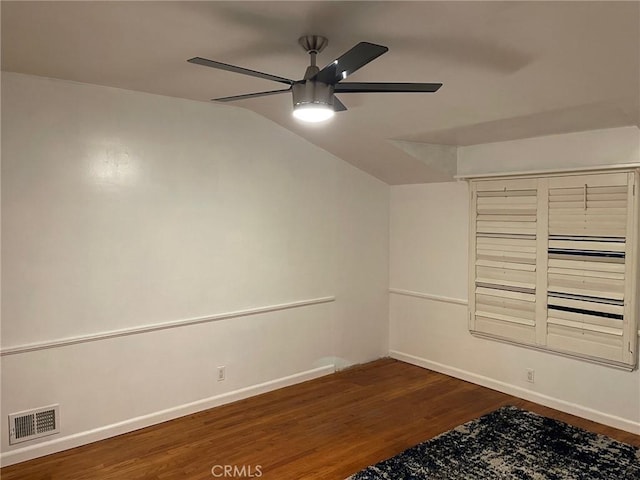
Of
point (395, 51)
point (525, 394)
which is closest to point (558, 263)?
point (525, 394)

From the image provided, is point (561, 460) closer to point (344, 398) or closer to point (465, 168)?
point (344, 398)

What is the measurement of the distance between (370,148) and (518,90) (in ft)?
5.43

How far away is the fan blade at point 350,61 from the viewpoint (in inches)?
69.9

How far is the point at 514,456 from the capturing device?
3107 millimetres

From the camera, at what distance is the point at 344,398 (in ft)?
13.5

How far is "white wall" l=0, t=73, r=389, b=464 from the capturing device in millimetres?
3043

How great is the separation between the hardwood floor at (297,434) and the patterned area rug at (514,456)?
0.50ft

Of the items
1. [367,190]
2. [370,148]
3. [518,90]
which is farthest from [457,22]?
[367,190]

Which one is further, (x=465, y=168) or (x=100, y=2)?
(x=465, y=168)

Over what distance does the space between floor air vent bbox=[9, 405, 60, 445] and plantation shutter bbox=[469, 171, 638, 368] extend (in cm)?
351

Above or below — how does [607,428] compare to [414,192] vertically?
below

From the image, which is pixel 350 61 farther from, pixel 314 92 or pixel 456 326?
pixel 456 326

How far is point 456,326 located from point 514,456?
1.66m

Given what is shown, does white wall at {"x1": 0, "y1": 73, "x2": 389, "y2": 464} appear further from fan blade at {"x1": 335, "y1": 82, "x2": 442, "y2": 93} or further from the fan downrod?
fan blade at {"x1": 335, "y1": 82, "x2": 442, "y2": 93}
